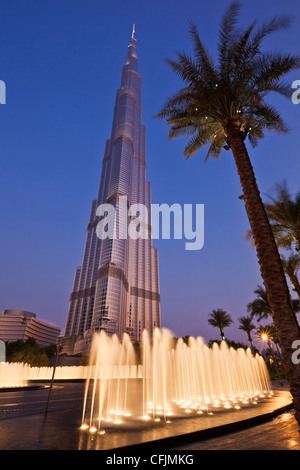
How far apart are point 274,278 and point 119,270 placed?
121281 mm

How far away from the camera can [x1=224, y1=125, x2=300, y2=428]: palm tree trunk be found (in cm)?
521


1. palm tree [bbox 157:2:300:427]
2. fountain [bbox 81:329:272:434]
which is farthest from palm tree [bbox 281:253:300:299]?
palm tree [bbox 157:2:300:427]

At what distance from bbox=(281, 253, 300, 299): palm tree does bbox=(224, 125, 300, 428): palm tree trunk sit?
16.0 meters

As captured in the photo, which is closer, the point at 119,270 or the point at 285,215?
the point at 285,215

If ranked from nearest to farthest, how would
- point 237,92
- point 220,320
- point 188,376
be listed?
point 237,92, point 188,376, point 220,320

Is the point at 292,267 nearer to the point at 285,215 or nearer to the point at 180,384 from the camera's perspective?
the point at 285,215

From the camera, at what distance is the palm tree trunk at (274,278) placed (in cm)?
521

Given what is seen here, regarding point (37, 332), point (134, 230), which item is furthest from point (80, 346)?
point (134, 230)

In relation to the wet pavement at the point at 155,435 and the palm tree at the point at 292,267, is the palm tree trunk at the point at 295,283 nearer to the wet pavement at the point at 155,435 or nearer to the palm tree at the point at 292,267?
the palm tree at the point at 292,267

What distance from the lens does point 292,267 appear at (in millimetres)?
22422

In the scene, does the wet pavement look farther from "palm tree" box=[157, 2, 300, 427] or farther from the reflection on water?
"palm tree" box=[157, 2, 300, 427]

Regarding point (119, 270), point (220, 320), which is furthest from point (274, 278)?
point (119, 270)

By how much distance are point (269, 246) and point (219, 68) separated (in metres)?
7.63
